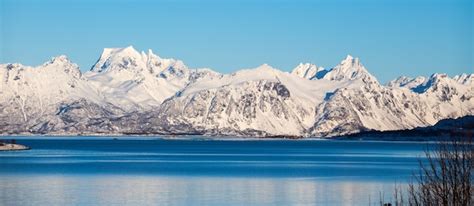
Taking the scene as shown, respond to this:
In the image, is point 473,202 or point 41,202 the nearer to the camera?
point 473,202

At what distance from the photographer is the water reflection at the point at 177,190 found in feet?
232

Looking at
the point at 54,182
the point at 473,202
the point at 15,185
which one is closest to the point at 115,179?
the point at 54,182

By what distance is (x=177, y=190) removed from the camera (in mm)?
81875

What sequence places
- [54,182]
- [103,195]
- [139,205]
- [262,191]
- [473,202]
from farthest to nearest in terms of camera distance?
[54,182], [262,191], [103,195], [139,205], [473,202]

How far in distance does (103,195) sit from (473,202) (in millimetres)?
41323

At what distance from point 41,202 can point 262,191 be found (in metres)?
20.4

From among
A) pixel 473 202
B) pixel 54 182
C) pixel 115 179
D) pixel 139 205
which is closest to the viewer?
pixel 473 202

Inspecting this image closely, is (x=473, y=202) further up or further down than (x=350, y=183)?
further down

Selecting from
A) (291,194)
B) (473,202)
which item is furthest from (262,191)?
(473,202)

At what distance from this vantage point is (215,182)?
309 ft

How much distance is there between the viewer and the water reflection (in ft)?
232

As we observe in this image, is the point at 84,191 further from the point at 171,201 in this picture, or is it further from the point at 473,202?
the point at 473,202

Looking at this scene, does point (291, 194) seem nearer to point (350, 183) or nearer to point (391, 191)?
point (391, 191)

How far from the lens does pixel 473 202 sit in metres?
39.1
